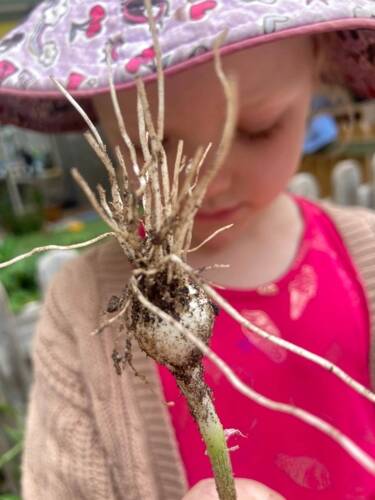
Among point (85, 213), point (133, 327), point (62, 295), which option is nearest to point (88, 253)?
point (62, 295)

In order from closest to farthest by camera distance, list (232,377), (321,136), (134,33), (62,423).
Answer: (232,377), (134,33), (62,423), (321,136)

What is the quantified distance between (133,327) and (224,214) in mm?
305

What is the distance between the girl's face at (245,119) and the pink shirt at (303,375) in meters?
0.11

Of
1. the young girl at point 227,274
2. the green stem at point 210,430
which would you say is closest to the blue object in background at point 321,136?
the young girl at point 227,274

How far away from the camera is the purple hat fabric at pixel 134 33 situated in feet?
1.28

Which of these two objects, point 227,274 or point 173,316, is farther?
point 227,274

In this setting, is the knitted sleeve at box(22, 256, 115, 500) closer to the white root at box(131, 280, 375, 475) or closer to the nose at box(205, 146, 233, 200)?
the nose at box(205, 146, 233, 200)

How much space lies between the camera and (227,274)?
609mm

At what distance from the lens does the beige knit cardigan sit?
53 cm

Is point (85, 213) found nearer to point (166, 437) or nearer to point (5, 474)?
point (5, 474)

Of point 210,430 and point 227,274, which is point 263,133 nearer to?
point 227,274

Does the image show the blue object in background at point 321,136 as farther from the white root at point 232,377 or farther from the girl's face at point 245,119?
the white root at point 232,377

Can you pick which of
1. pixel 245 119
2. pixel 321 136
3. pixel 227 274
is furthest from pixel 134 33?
pixel 321 136

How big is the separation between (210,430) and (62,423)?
35cm
